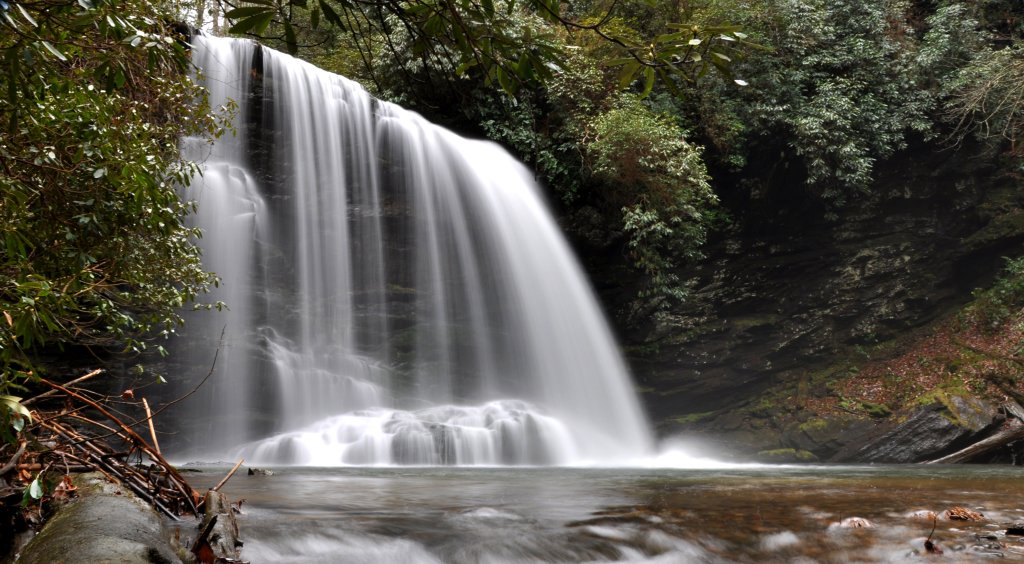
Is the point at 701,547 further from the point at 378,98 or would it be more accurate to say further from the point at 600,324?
the point at 378,98

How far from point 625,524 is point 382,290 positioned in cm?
1099

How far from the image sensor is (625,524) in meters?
4.33

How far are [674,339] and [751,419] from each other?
8.15 ft

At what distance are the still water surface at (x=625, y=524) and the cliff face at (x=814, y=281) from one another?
358 inches

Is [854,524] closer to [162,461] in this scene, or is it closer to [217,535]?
[217,535]

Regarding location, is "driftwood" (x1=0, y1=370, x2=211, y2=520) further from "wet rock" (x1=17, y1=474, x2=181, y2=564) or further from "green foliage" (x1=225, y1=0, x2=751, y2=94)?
"green foliage" (x1=225, y1=0, x2=751, y2=94)

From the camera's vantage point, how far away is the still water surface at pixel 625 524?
147 inches

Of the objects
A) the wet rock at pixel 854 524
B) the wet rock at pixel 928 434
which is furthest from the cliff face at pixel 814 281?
the wet rock at pixel 854 524

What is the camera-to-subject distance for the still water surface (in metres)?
3.74

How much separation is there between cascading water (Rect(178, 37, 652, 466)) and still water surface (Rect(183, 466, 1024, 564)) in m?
6.35

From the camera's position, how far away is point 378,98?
52.1ft

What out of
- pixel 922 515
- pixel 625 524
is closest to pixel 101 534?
pixel 625 524

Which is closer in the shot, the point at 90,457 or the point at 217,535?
the point at 217,535

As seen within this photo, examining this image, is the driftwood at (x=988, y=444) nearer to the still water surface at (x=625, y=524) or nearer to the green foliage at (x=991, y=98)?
the green foliage at (x=991, y=98)
